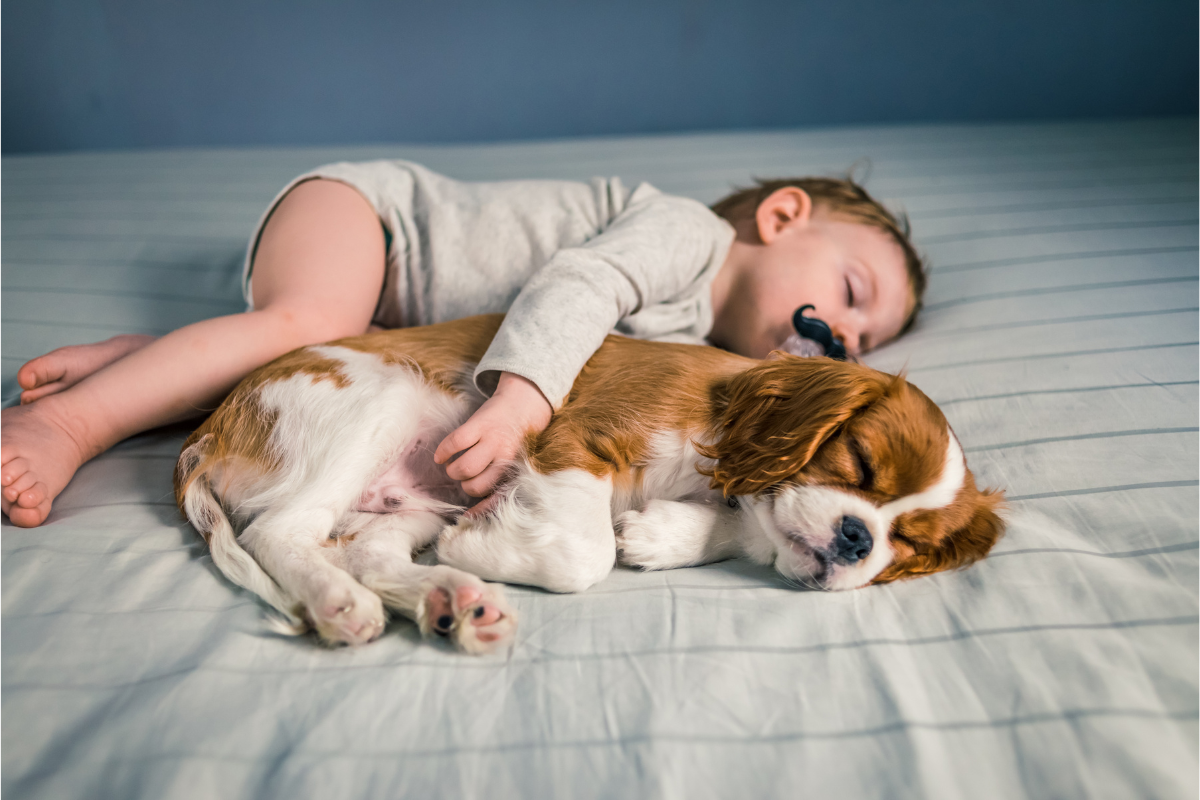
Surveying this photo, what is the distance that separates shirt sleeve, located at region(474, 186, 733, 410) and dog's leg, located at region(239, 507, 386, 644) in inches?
16.0

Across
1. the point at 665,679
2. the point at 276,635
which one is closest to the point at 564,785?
the point at 665,679

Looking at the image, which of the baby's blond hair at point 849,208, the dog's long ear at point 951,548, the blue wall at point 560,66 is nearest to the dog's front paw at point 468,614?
the dog's long ear at point 951,548

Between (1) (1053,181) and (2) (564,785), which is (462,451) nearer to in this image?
(2) (564,785)

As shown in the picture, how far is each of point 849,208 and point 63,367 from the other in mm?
1917

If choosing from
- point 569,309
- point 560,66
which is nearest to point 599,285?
point 569,309

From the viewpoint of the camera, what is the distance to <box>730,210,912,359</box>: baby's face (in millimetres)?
1827

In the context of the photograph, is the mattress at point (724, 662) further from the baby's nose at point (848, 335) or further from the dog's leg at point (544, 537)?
the baby's nose at point (848, 335)

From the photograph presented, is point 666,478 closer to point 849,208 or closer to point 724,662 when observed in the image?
point 724,662

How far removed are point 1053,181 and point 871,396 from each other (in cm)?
170

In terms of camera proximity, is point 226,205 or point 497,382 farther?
point 226,205

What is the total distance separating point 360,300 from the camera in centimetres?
162

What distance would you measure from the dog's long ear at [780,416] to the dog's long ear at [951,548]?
0.70ft

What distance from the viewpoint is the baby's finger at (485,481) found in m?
1.21

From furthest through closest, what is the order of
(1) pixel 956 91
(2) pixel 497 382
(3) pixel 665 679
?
(1) pixel 956 91 → (2) pixel 497 382 → (3) pixel 665 679
